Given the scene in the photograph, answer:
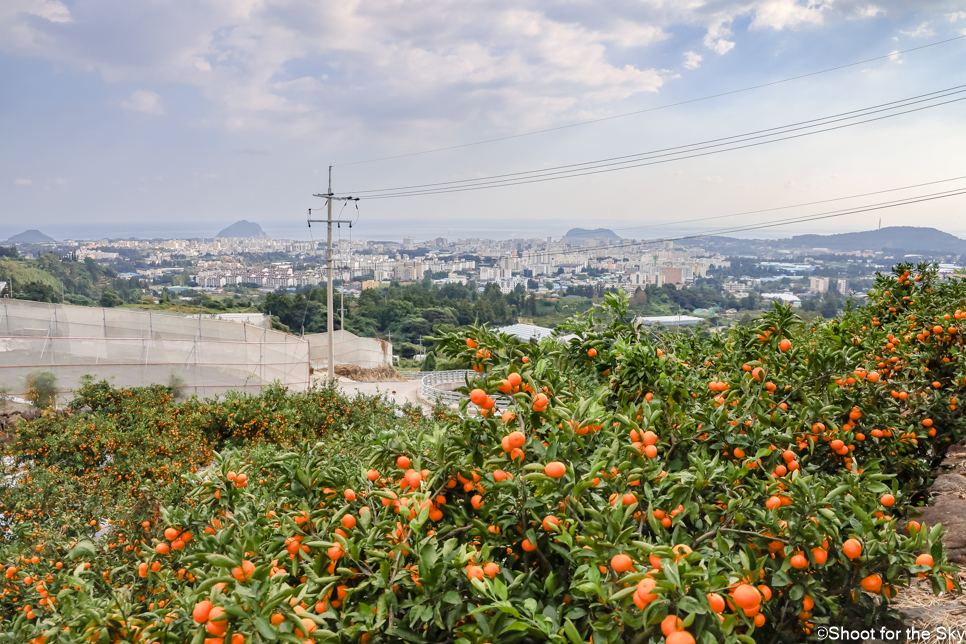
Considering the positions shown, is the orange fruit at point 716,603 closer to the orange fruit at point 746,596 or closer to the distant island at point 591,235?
the orange fruit at point 746,596

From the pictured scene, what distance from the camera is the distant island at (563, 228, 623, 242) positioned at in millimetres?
37812

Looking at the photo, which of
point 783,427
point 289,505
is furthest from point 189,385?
point 783,427

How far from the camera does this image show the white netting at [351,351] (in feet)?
69.4

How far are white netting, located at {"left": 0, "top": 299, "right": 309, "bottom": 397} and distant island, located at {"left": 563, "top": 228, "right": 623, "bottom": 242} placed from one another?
1098 inches

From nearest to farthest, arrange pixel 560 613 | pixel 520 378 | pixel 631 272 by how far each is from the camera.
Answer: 1. pixel 560 613
2. pixel 520 378
3. pixel 631 272

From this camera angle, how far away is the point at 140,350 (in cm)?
1134

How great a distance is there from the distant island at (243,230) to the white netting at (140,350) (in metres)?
93.8

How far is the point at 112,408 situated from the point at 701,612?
8390 millimetres

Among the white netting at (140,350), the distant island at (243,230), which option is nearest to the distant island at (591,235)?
the white netting at (140,350)

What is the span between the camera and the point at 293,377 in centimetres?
1328

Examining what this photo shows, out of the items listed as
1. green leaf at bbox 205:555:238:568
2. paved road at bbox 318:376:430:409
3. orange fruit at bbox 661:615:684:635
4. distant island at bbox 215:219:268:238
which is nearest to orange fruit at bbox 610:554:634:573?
orange fruit at bbox 661:615:684:635

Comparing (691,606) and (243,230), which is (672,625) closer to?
(691,606)

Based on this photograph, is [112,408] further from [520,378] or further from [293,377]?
[520,378]

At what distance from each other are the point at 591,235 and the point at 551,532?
40.1 m
